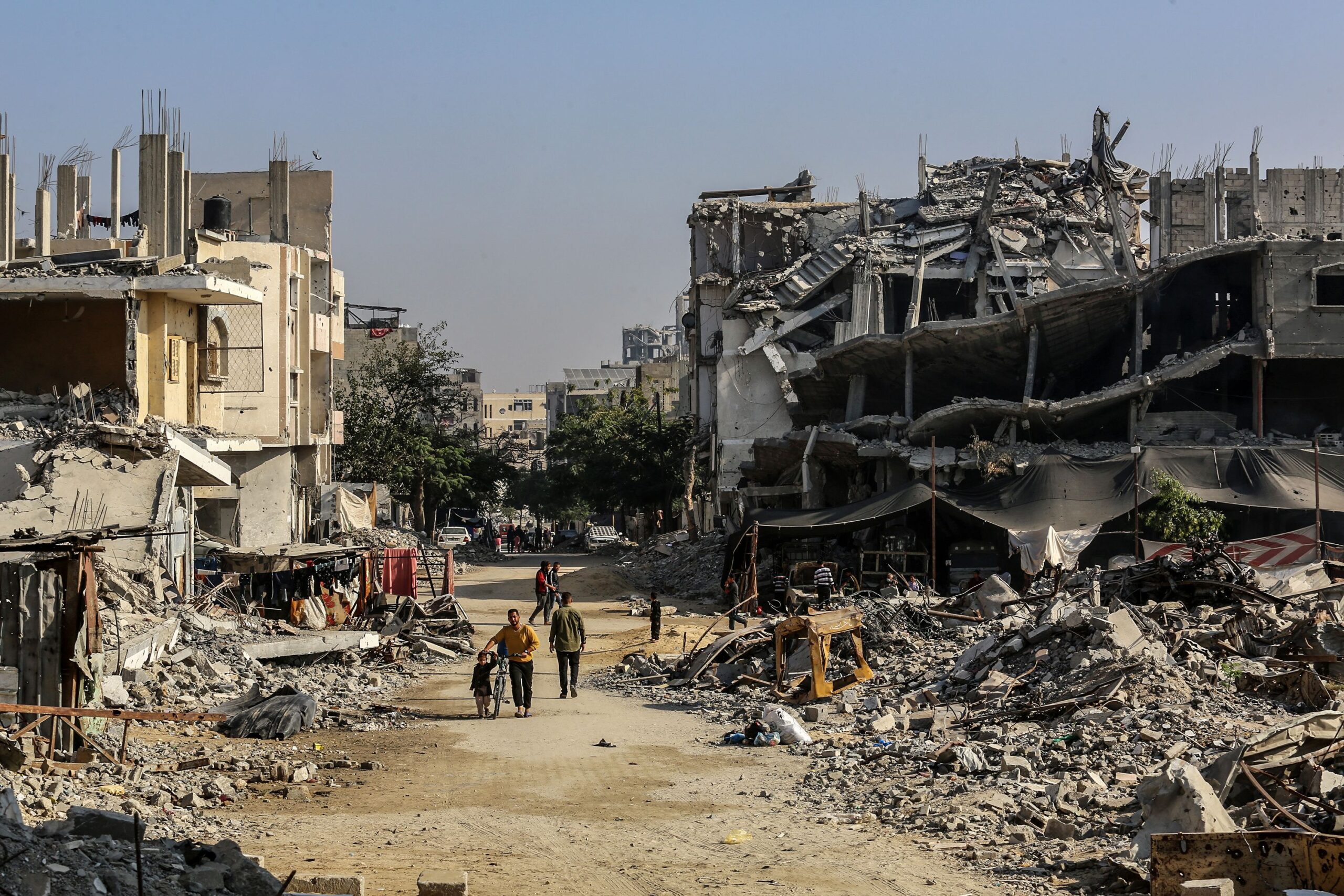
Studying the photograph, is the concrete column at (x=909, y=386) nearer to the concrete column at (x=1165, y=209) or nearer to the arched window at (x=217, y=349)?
the concrete column at (x=1165, y=209)

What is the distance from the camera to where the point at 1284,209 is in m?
39.9

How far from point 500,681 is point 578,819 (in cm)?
592

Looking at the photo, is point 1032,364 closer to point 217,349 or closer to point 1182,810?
point 217,349

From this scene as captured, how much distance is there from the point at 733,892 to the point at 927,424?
74.6ft

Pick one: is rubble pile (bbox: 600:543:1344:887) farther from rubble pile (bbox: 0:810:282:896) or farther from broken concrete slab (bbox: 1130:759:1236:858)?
rubble pile (bbox: 0:810:282:896)

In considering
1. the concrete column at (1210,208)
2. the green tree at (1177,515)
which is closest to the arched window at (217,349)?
the green tree at (1177,515)

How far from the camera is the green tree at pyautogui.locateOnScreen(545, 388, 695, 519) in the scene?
5622cm

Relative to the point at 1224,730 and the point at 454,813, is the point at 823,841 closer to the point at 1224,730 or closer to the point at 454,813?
the point at 454,813

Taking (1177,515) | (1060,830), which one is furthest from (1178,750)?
(1177,515)

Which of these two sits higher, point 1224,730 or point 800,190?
point 800,190

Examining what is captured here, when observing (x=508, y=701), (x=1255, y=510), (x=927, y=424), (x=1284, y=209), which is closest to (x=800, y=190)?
(x=1284, y=209)

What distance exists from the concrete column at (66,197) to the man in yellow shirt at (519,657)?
25084mm

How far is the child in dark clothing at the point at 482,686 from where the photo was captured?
52.7 feet

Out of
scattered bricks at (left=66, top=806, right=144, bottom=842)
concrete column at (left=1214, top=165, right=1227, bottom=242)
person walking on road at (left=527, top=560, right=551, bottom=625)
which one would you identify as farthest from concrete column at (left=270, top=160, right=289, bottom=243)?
scattered bricks at (left=66, top=806, right=144, bottom=842)
